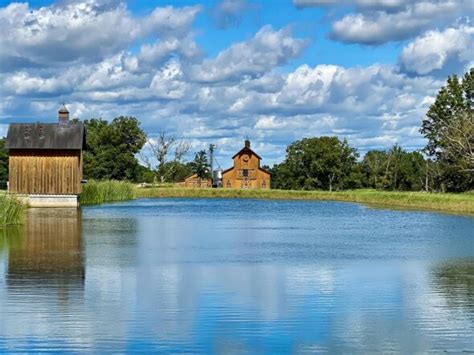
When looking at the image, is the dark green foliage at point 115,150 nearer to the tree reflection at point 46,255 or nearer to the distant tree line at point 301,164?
the distant tree line at point 301,164

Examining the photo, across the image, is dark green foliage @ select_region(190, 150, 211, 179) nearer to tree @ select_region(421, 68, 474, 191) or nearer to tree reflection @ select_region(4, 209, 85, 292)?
tree @ select_region(421, 68, 474, 191)

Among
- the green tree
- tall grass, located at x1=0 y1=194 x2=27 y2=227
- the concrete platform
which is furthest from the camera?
the green tree

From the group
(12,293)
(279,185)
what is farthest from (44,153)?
(279,185)

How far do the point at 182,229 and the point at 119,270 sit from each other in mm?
16322

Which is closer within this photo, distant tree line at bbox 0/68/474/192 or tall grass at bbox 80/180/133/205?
tall grass at bbox 80/180/133/205

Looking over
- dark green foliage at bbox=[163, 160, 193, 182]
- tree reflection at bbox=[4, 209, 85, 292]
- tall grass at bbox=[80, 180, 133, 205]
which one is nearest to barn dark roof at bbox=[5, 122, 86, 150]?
tall grass at bbox=[80, 180, 133, 205]

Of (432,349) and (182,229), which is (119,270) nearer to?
(432,349)

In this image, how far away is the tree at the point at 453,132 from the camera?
6775 centimetres

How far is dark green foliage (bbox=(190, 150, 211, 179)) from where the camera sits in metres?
118

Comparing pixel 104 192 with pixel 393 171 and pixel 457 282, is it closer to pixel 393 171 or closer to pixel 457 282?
pixel 393 171

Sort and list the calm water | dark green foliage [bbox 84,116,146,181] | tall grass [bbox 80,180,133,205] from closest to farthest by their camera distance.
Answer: the calm water < tall grass [bbox 80,180,133,205] < dark green foliage [bbox 84,116,146,181]

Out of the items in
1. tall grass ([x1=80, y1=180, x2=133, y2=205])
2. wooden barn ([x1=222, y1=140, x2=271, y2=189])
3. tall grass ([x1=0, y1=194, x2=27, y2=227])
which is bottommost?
tall grass ([x1=0, y1=194, x2=27, y2=227])

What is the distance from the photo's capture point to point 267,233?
118 feet

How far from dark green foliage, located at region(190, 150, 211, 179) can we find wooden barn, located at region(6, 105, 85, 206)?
60.5 m
